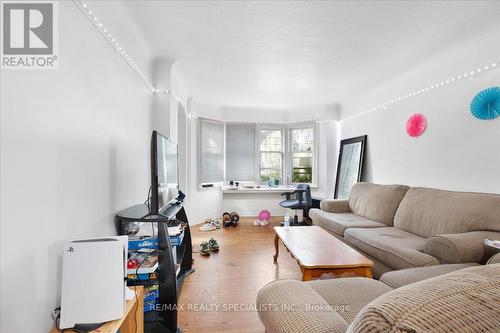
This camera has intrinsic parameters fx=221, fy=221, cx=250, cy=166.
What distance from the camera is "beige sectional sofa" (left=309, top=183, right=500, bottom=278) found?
1.69 m

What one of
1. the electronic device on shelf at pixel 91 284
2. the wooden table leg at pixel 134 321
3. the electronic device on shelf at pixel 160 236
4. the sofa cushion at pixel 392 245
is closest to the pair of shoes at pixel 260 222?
the sofa cushion at pixel 392 245

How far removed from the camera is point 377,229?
103 inches

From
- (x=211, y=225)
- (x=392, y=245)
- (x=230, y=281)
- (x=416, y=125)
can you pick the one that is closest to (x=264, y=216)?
(x=211, y=225)

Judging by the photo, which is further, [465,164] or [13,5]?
[465,164]

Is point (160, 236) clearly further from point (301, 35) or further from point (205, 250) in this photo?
point (301, 35)

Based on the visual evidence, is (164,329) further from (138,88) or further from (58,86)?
(138,88)

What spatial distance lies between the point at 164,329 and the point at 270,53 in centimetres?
285

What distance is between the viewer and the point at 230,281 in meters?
2.34

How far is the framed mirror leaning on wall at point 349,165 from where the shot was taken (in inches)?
161

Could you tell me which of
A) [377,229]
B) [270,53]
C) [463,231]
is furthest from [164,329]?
[270,53]

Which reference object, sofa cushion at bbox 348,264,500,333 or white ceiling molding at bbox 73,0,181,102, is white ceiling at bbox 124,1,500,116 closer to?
white ceiling molding at bbox 73,0,181,102

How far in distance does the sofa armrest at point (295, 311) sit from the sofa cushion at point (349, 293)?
23 centimetres

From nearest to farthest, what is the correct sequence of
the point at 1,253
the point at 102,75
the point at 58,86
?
the point at 1,253, the point at 58,86, the point at 102,75

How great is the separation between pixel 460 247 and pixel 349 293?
41.7 inches
